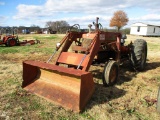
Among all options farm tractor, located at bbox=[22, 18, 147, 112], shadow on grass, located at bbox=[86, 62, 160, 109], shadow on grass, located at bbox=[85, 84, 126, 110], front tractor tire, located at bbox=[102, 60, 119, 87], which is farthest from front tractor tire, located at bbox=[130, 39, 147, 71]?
shadow on grass, located at bbox=[85, 84, 126, 110]

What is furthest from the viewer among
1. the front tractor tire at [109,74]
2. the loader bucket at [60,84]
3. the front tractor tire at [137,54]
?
the front tractor tire at [137,54]

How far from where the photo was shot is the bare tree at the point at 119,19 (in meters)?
56.2

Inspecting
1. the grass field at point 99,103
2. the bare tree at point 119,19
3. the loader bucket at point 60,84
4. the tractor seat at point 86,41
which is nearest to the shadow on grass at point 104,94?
the grass field at point 99,103

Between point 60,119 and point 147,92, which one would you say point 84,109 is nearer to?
point 60,119

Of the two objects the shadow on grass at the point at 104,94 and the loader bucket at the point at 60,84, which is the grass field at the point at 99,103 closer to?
the shadow on grass at the point at 104,94

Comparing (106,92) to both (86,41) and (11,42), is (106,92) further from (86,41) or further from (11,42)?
(11,42)

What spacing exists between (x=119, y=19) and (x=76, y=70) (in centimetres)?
5692

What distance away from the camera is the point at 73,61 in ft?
16.6

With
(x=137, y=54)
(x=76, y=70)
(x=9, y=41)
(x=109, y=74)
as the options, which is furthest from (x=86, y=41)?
(x=9, y=41)

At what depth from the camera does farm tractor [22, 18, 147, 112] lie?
13.3 feet

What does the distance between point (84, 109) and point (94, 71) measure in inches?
114

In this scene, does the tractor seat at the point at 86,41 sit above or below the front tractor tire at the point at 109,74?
above

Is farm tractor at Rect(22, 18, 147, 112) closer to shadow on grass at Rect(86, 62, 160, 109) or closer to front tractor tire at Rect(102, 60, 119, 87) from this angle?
front tractor tire at Rect(102, 60, 119, 87)

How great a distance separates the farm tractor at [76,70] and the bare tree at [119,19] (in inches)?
1968
